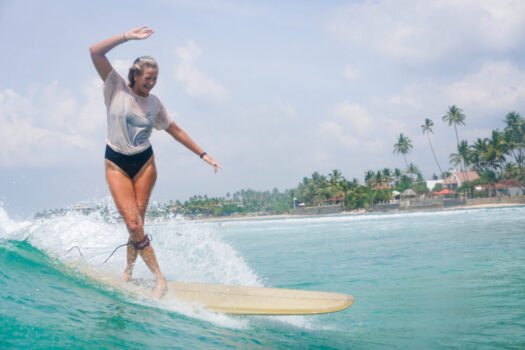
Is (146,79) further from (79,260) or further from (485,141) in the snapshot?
(485,141)

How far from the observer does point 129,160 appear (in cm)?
459

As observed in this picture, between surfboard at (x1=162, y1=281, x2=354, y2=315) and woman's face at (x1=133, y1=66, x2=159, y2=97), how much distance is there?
6.48 feet

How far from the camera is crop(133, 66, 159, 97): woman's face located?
4512 mm

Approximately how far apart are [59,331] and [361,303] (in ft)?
13.9

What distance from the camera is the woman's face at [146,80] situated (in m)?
4.51

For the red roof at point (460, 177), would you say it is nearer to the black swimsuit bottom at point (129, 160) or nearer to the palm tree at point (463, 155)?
the palm tree at point (463, 155)

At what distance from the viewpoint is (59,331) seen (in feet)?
10.9

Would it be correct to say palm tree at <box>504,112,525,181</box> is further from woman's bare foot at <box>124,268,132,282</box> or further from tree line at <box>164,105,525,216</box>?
woman's bare foot at <box>124,268,132,282</box>

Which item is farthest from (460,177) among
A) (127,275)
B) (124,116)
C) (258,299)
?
(124,116)

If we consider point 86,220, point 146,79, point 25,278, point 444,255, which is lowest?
point 444,255

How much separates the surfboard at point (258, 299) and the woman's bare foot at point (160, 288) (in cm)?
5

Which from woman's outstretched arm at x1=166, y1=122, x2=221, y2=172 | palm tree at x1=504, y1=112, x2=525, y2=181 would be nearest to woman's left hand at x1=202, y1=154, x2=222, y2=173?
woman's outstretched arm at x1=166, y1=122, x2=221, y2=172

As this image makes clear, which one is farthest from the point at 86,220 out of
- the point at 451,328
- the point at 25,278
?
the point at 451,328

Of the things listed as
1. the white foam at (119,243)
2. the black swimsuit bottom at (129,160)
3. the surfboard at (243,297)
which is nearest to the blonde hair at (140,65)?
the black swimsuit bottom at (129,160)
